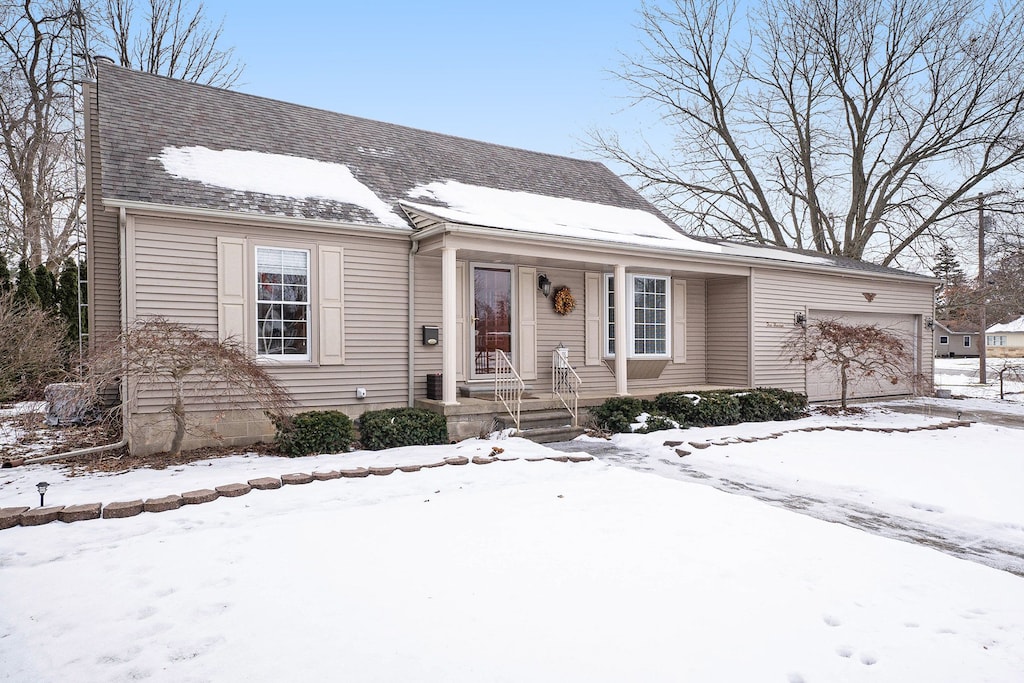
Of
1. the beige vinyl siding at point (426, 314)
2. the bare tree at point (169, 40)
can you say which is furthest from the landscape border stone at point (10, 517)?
the bare tree at point (169, 40)

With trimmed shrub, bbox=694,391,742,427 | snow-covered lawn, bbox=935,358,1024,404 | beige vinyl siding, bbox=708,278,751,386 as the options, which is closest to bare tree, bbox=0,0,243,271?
beige vinyl siding, bbox=708,278,751,386

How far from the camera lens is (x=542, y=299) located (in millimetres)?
10602

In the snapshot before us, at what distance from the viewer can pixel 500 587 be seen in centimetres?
347

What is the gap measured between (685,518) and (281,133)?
29.5ft

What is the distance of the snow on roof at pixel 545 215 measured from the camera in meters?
9.20

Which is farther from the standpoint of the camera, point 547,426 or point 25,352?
point 25,352

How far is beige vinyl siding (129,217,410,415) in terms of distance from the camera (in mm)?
7352

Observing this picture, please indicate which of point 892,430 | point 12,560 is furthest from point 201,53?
point 892,430

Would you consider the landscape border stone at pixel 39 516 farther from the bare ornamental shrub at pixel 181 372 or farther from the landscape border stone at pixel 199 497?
the bare ornamental shrub at pixel 181 372

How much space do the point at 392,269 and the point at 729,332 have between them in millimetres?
7034

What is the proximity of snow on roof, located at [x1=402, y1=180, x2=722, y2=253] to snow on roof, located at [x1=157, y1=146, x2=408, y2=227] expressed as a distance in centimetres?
71

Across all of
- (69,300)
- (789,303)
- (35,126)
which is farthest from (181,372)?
(35,126)

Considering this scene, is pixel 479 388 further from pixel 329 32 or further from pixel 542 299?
pixel 329 32

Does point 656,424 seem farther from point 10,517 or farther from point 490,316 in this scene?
point 10,517
